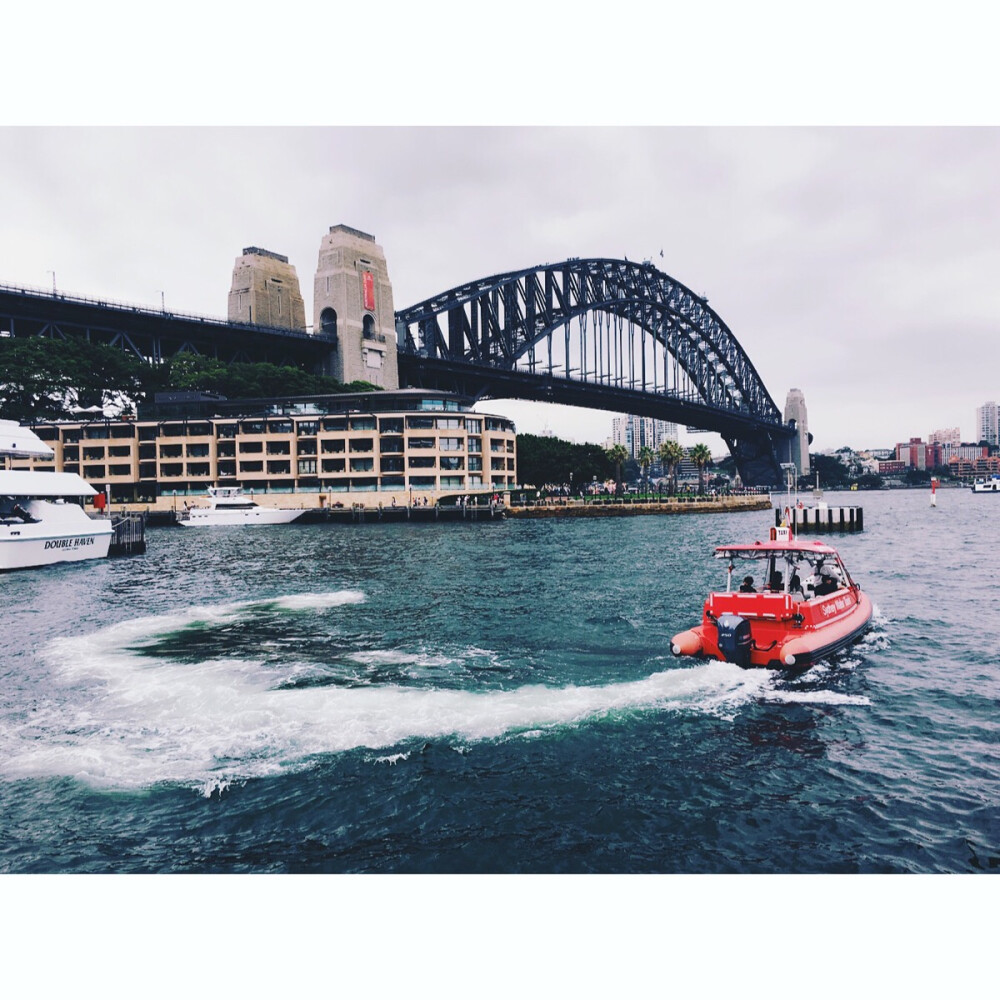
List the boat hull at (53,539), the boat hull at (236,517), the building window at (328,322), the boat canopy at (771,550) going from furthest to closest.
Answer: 1. the building window at (328,322)
2. the boat hull at (236,517)
3. the boat hull at (53,539)
4. the boat canopy at (771,550)

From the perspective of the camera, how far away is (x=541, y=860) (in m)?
8.49

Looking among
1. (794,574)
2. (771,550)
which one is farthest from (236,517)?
(794,574)

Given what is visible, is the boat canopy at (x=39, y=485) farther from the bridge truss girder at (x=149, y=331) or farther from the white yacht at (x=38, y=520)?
the bridge truss girder at (x=149, y=331)

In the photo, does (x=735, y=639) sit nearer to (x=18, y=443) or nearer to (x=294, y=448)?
(x=18, y=443)

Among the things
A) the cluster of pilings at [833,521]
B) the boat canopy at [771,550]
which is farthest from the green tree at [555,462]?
the boat canopy at [771,550]

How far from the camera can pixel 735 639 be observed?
15.8 metres

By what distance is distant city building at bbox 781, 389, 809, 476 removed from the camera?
7072 inches

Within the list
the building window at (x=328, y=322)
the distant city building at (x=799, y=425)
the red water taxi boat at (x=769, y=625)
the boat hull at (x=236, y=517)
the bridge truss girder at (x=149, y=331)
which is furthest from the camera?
the distant city building at (x=799, y=425)

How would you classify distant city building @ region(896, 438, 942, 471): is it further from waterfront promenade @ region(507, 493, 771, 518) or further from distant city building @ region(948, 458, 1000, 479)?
waterfront promenade @ region(507, 493, 771, 518)

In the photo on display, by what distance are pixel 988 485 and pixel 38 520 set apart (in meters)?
173

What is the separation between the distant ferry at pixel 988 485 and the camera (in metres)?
150

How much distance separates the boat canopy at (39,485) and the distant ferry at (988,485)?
169334 millimetres

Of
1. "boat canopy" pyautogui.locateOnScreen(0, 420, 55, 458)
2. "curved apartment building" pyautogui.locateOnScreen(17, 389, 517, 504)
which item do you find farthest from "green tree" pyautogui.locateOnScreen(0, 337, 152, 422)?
"boat canopy" pyautogui.locateOnScreen(0, 420, 55, 458)

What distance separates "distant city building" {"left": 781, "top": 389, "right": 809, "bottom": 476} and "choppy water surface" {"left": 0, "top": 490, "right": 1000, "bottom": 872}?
166 m
